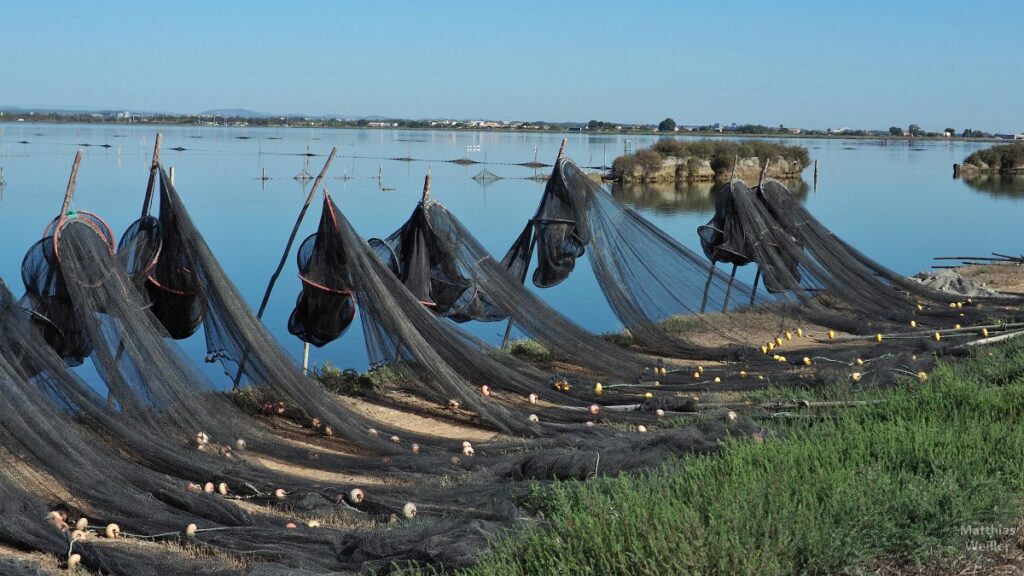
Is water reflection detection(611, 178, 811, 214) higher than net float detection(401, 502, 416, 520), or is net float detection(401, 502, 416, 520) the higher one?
water reflection detection(611, 178, 811, 214)

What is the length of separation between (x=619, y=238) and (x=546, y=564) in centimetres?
594

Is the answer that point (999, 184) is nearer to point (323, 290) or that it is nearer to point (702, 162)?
point (702, 162)

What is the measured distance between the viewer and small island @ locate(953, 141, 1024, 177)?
163ft

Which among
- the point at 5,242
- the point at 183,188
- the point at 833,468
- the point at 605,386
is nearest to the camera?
the point at 833,468

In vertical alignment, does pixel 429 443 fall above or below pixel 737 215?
below

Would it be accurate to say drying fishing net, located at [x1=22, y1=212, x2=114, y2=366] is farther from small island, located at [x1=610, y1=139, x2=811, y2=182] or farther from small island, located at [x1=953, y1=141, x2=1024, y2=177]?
small island, located at [x1=953, y1=141, x2=1024, y2=177]

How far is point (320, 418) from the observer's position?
5.94m

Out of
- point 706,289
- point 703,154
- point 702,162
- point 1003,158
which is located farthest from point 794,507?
point 1003,158

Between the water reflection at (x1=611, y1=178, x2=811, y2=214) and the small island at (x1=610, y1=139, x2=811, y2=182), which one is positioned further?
the small island at (x1=610, y1=139, x2=811, y2=182)

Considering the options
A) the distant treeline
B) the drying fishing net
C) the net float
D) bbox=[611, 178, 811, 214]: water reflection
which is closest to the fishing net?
the drying fishing net

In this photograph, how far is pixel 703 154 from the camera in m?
44.1

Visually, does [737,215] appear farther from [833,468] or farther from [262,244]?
[262,244]

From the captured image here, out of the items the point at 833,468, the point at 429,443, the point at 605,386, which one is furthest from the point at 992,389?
the point at 429,443

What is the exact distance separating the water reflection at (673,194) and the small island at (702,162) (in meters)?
0.63
